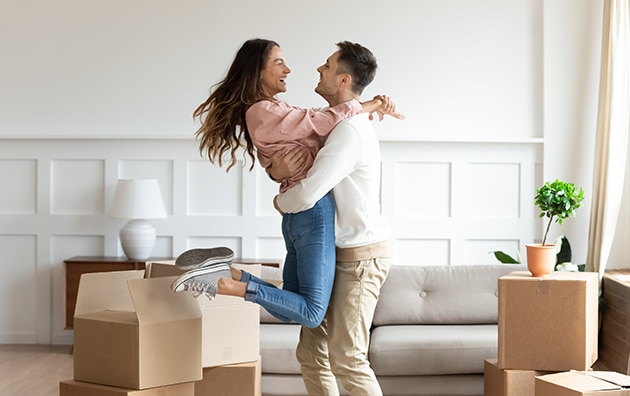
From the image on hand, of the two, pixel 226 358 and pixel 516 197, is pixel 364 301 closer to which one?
pixel 226 358

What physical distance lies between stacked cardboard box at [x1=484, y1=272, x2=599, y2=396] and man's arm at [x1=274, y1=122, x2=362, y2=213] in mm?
1073

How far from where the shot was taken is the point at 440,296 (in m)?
4.72

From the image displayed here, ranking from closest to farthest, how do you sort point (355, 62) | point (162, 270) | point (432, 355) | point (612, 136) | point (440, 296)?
point (355, 62) < point (162, 270) < point (432, 355) < point (440, 296) < point (612, 136)

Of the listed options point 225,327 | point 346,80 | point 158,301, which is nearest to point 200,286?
point 158,301

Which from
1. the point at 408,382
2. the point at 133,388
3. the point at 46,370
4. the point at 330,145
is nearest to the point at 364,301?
the point at 330,145

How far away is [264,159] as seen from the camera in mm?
3141

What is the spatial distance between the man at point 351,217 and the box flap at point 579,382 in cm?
71

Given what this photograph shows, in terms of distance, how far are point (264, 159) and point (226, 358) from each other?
2.73ft

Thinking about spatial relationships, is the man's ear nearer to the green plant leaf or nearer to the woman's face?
the woman's face

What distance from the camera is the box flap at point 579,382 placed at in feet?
10.2

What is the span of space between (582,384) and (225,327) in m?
1.33

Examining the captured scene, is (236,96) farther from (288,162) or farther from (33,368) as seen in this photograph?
(33,368)

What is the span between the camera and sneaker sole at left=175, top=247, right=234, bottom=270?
284cm

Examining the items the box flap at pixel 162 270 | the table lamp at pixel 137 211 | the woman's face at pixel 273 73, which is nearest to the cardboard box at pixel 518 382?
the box flap at pixel 162 270
